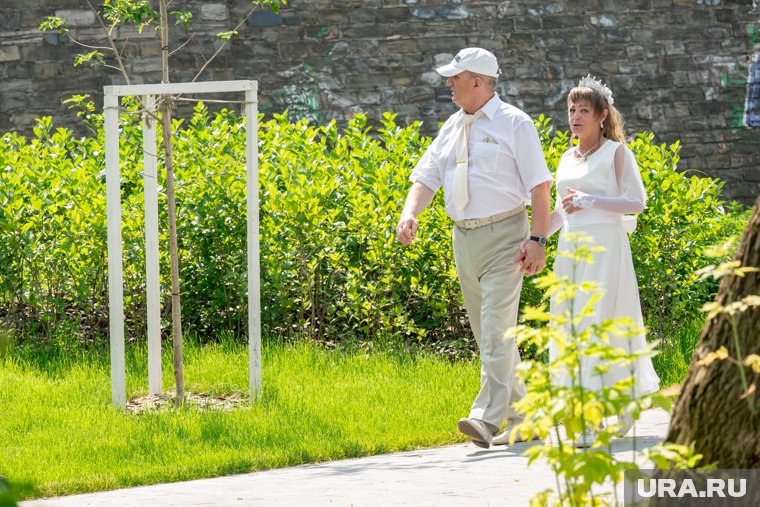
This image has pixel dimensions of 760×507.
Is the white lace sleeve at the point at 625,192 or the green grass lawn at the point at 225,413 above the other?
the white lace sleeve at the point at 625,192

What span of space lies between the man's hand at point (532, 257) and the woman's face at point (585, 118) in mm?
586

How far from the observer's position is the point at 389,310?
312 inches

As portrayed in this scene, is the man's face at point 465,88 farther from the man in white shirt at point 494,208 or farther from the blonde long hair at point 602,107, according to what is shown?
the blonde long hair at point 602,107

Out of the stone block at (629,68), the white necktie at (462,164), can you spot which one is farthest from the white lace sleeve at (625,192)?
the stone block at (629,68)

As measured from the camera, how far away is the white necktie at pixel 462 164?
578 cm

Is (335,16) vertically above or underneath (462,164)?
above

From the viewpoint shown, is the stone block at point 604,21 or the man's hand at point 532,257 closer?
the man's hand at point 532,257

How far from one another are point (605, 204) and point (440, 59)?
8.91 meters

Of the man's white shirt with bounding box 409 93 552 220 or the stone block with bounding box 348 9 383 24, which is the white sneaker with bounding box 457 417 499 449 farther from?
the stone block with bounding box 348 9 383 24

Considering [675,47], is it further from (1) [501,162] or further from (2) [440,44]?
(1) [501,162]

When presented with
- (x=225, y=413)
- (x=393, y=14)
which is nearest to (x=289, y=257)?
(x=225, y=413)

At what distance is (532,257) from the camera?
571 cm

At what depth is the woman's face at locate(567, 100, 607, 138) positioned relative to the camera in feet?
19.3

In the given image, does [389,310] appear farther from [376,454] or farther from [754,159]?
[754,159]
